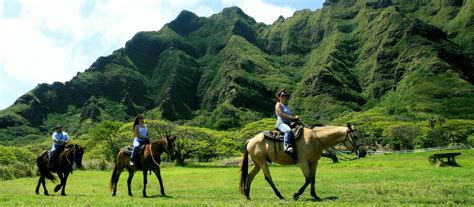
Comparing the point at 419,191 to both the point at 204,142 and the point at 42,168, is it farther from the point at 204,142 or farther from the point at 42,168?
the point at 204,142

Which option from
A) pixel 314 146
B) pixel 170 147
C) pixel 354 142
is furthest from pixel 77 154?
pixel 354 142

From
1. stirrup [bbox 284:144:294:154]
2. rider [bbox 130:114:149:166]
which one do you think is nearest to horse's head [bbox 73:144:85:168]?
rider [bbox 130:114:149:166]

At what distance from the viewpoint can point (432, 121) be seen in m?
147

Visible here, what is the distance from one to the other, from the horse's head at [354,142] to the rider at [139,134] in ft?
32.3

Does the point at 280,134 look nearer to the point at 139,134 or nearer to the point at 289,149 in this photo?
the point at 289,149

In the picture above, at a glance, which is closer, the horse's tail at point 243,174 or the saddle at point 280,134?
the saddle at point 280,134

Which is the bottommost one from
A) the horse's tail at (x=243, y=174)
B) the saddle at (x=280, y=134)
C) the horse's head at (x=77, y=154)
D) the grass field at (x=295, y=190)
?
the grass field at (x=295, y=190)

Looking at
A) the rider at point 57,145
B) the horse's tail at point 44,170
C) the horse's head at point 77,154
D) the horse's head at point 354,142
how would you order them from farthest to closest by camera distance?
the horse's tail at point 44,170 < the rider at point 57,145 < the horse's head at point 77,154 < the horse's head at point 354,142

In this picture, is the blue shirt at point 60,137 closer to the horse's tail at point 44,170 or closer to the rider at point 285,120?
the horse's tail at point 44,170

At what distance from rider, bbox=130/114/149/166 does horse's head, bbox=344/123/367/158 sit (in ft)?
32.3

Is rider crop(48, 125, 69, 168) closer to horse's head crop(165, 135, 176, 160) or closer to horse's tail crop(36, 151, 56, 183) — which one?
horse's tail crop(36, 151, 56, 183)

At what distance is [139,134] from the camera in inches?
810

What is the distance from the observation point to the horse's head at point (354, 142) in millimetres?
15477

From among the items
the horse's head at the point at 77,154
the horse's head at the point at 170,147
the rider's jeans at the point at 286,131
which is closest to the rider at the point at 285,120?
the rider's jeans at the point at 286,131
